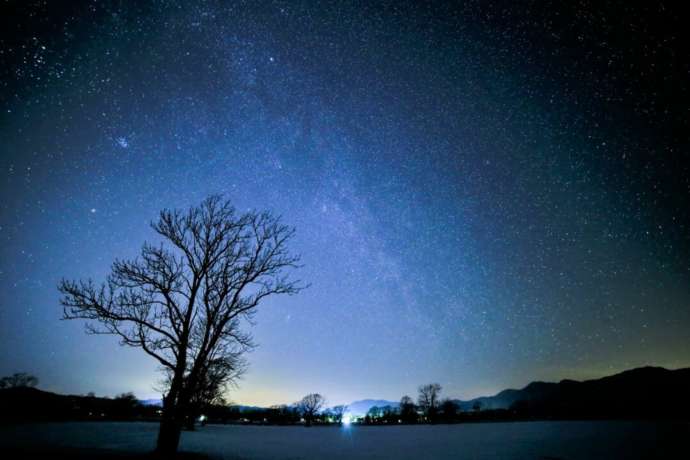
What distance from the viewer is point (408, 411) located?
14700cm

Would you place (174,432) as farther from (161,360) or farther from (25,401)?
(25,401)

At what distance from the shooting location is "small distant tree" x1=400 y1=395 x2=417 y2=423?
142450 mm

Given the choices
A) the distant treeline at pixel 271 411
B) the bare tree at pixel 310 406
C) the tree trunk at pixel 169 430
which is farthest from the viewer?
the bare tree at pixel 310 406

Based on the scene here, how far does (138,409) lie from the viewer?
94.2 meters

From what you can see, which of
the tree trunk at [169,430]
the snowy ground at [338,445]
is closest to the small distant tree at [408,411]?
the snowy ground at [338,445]

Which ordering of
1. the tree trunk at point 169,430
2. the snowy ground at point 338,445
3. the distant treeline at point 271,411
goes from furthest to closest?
the distant treeline at point 271,411 → the snowy ground at point 338,445 → the tree trunk at point 169,430

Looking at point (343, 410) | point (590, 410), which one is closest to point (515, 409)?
point (590, 410)

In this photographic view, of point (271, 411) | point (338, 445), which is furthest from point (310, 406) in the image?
point (338, 445)

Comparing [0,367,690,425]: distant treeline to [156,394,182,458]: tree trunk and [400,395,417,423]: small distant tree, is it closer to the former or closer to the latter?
[400,395,417,423]: small distant tree

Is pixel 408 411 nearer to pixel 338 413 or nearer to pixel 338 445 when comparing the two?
pixel 338 413

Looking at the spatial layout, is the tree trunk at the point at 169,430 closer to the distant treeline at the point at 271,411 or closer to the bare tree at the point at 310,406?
the distant treeline at the point at 271,411

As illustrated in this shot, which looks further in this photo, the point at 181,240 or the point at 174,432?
the point at 181,240

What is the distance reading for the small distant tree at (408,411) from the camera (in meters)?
142

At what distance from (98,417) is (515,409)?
186752mm
